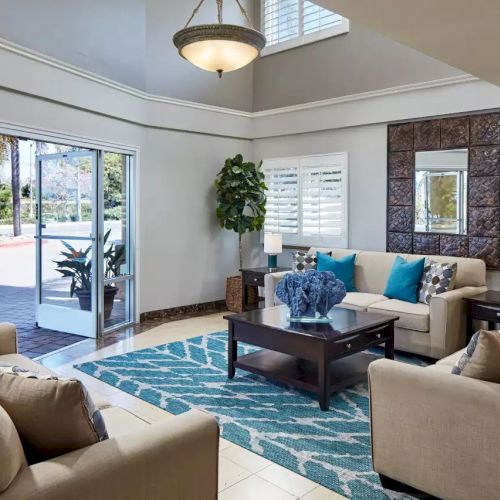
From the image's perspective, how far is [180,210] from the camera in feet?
21.7

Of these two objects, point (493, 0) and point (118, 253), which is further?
point (118, 253)

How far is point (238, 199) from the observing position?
6691 millimetres

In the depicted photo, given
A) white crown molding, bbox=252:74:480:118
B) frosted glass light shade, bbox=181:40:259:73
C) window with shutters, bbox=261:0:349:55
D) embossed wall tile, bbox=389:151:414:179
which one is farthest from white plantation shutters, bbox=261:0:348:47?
frosted glass light shade, bbox=181:40:259:73

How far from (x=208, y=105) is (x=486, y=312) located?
4.23m

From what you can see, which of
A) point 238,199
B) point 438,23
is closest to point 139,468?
point 438,23

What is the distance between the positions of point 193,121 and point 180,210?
45.2 inches

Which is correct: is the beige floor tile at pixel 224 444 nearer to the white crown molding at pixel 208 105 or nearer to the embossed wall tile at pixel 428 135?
the white crown molding at pixel 208 105

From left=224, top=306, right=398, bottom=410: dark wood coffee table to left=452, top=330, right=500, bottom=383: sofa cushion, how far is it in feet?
4.32

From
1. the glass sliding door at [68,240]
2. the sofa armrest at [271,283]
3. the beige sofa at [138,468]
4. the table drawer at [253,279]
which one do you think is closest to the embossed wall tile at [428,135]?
the sofa armrest at [271,283]

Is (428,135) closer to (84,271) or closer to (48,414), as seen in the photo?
(84,271)

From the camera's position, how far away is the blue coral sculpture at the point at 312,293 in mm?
3986

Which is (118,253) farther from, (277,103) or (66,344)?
(277,103)

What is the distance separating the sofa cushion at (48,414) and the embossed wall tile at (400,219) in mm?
4797

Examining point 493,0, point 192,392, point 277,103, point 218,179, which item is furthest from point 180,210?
point 493,0
